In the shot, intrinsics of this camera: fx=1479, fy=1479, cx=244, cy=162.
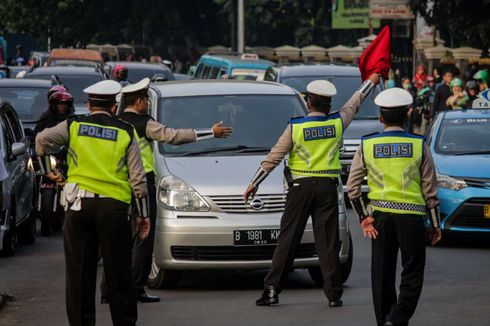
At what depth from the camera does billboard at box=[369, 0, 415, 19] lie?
4431 cm

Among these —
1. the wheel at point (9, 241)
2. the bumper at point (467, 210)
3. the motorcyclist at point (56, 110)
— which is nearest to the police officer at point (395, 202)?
the bumper at point (467, 210)

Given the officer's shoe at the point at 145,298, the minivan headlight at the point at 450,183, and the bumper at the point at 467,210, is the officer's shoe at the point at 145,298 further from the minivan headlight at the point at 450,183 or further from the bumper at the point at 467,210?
the minivan headlight at the point at 450,183

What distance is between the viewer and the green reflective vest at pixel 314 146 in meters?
11.7

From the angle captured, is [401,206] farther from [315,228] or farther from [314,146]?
[315,228]

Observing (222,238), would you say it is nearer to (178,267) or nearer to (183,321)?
(178,267)

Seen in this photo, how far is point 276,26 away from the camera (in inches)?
2547

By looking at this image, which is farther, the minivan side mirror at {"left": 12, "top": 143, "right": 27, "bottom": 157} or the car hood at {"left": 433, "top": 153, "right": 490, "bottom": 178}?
the car hood at {"left": 433, "top": 153, "right": 490, "bottom": 178}

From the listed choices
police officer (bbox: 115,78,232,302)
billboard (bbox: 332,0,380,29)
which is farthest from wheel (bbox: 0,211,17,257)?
billboard (bbox: 332,0,380,29)

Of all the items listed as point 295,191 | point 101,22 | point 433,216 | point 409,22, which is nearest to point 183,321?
point 295,191

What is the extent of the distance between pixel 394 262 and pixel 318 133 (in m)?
1.88

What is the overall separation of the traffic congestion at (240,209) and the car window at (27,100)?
10.4ft

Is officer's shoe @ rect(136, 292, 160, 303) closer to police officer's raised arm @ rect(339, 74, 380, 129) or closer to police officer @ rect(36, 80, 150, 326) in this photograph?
police officer's raised arm @ rect(339, 74, 380, 129)

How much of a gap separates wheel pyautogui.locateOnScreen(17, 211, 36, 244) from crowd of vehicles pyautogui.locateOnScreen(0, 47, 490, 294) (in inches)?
0.6

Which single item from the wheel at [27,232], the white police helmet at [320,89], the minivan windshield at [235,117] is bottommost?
the wheel at [27,232]
